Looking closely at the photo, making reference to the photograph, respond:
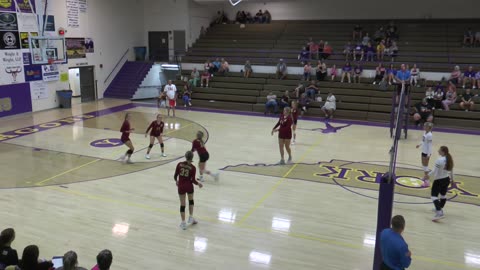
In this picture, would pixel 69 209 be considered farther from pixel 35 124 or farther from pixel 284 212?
pixel 35 124

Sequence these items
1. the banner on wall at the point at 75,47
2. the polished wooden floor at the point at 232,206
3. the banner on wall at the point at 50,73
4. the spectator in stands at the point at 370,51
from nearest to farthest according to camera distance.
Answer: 1. the polished wooden floor at the point at 232,206
2. the banner on wall at the point at 50,73
3. the spectator in stands at the point at 370,51
4. the banner on wall at the point at 75,47

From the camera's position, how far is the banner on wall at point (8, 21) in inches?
697

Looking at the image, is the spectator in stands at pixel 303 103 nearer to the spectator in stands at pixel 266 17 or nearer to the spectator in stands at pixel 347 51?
the spectator in stands at pixel 347 51

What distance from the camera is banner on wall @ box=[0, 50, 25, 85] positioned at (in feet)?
59.3

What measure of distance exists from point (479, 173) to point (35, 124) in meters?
15.9

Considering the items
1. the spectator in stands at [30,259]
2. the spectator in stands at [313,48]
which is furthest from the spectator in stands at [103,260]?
the spectator in stands at [313,48]

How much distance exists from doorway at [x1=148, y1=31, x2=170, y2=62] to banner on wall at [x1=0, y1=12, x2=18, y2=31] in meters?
9.90

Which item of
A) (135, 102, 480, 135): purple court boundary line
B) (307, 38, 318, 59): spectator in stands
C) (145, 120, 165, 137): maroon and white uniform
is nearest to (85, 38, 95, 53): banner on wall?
(135, 102, 480, 135): purple court boundary line

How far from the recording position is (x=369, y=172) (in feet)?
35.8

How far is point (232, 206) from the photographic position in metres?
8.56

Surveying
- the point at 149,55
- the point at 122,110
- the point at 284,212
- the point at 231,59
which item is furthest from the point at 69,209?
the point at 149,55

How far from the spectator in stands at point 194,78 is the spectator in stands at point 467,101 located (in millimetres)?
12972

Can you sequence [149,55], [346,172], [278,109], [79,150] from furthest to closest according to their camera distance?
[149,55], [278,109], [79,150], [346,172]

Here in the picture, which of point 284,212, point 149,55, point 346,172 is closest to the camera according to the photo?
point 284,212
